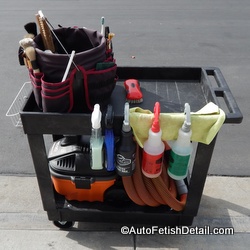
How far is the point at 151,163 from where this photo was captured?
1.46m

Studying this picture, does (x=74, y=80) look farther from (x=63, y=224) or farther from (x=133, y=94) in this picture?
(x=63, y=224)

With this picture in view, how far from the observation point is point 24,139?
2803mm

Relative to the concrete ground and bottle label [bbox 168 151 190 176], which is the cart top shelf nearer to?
bottle label [bbox 168 151 190 176]

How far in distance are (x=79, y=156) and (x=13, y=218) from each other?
0.79m

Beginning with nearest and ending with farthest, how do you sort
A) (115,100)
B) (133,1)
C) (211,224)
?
(115,100), (211,224), (133,1)

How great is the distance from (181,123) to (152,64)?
3.06 metres

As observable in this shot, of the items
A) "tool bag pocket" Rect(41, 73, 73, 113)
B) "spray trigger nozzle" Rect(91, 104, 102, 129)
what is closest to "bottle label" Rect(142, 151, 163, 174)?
"spray trigger nozzle" Rect(91, 104, 102, 129)

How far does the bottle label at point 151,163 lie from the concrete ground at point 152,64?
2.10 feet

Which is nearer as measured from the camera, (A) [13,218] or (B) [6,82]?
(A) [13,218]

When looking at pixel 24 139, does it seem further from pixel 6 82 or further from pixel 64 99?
pixel 64 99

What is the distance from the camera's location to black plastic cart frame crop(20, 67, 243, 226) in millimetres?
1403

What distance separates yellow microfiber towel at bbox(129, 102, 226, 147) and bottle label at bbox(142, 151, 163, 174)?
101 mm

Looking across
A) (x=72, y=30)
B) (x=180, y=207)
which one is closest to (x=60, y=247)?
(x=180, y=207)

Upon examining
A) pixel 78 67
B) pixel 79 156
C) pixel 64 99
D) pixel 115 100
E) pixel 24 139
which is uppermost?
pixel 78 67
